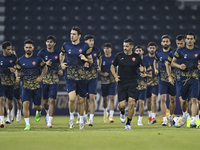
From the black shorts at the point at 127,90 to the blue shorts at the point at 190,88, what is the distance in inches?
59.5

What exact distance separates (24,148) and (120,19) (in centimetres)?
1899

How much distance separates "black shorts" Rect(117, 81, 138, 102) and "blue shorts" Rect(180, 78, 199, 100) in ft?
4.96

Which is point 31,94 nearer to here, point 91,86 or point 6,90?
point 6,90

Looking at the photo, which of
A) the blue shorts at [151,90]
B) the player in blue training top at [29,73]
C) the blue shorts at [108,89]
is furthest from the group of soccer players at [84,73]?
the blue shorts at [108,89]

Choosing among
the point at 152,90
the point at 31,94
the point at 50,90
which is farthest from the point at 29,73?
the point at 152,90

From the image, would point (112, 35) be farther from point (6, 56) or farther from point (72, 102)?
point (72, 102)

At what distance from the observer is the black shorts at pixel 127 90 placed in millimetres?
9062

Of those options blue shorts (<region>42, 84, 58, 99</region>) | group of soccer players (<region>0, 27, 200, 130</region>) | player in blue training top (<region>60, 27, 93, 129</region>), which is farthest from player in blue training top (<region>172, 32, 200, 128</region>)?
blue shorts (<region>42, 84, 58, 99</region>)

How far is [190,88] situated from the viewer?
9.70m

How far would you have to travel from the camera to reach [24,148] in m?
5.25

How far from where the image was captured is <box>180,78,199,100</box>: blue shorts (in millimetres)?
9570

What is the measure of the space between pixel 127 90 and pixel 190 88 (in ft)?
6.01

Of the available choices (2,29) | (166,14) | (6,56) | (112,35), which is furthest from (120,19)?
(6,56)

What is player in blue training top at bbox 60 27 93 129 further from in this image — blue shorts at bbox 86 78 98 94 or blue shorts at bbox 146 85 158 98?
blue shorts at bbox 146 85 158 98
